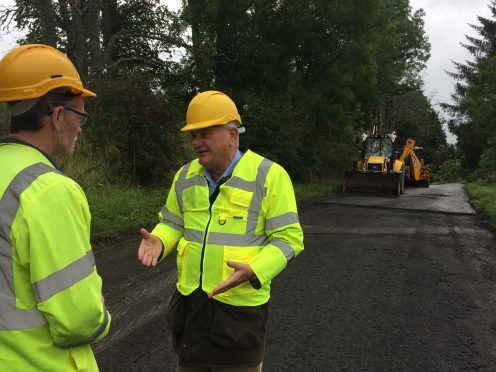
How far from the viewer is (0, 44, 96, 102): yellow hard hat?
1.48 m

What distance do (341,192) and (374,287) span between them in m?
15.5

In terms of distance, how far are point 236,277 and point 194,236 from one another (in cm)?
39

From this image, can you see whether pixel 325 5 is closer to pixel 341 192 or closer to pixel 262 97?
pixel 262 97

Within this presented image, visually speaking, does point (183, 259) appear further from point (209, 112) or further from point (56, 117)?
point (56, 117)

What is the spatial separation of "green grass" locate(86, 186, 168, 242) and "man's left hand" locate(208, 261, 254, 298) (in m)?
5.83

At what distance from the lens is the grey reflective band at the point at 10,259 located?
1336 millimetres

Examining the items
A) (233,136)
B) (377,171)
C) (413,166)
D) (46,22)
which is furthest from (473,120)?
(233,136)

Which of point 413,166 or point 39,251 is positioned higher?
point 39,251

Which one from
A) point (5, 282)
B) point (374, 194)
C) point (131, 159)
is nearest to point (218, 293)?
point (5, 282)

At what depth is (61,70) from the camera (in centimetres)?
155

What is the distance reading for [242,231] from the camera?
7.58 feet

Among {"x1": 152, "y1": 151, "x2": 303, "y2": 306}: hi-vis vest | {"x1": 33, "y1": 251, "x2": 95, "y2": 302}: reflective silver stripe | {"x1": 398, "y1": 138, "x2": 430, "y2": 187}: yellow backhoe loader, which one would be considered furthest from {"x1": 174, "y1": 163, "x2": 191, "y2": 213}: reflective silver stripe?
{"x1": 398, "y1": 138, "x2": 430, "y2": 187}: yellow backhoe loader

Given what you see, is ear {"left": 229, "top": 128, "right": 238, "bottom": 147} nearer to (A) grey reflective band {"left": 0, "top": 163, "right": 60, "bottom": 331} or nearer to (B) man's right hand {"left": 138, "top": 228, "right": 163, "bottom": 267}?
(B) man's right hand {"left": 138, "top": 228, "right": 163, "bottom": 267}

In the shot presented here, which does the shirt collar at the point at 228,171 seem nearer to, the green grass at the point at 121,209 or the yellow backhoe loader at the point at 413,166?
the green grass at the point at 121,209
